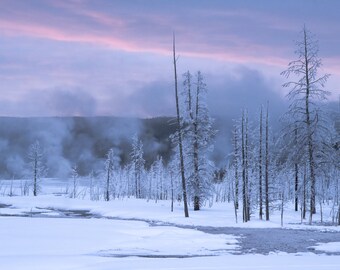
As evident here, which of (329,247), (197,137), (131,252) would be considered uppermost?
(197,137)

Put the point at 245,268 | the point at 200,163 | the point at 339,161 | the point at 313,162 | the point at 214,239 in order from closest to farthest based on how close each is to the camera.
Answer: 1. the point at 245,268
2. the point at 214,239
3. the point at 313,162
4. the point at 339,161
5. the point at 200,163

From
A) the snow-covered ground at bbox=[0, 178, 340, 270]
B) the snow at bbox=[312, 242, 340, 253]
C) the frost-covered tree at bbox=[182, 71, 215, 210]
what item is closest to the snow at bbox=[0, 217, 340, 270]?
the snow-covered ground at bbox=[0, 178, 340, 270]

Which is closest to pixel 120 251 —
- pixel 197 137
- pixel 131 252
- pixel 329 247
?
pixel 131 252

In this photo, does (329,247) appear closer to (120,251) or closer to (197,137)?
(120,251)

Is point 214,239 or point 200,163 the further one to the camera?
point 200,163

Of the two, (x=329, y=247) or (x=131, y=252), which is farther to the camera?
(x=329, y=247)

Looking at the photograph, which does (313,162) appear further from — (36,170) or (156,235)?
(36,170)

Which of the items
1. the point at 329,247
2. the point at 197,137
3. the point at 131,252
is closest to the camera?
the point at 131,252

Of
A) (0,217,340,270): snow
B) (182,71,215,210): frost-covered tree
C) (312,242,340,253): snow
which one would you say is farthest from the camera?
(182,71,215,210): frost-covered tree

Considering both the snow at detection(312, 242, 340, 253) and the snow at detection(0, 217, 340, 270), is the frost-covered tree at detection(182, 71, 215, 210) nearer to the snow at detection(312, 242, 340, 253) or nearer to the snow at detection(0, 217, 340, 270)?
the snow at detection(0, 217, 340, 270)

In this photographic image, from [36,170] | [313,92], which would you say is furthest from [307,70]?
[36,170]

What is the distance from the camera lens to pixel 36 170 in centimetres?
8800

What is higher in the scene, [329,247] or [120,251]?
[120,251]

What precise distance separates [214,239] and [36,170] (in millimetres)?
73252
